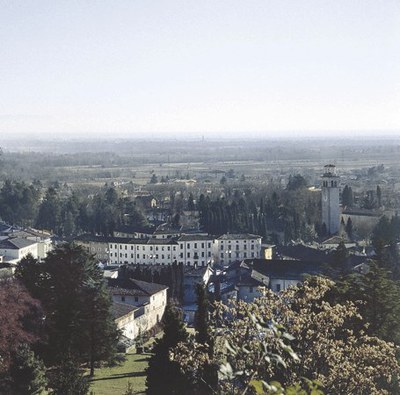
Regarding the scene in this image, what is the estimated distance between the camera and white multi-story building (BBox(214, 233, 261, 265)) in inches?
1347

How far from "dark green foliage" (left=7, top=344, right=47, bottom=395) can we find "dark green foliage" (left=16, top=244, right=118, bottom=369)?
1026 millimetres

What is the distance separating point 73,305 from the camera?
16062mm

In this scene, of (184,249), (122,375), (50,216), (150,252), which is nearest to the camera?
(122,375)

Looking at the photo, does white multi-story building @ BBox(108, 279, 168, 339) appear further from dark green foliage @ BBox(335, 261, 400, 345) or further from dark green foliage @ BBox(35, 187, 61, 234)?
dark green foliage @ BBox(35, 187, 61, 234)

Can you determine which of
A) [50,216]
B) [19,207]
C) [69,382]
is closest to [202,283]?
[69,382]

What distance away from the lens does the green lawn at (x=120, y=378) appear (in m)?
14.9

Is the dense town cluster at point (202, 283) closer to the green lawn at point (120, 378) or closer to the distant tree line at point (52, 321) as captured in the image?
the distant tree line at point (52, 321)

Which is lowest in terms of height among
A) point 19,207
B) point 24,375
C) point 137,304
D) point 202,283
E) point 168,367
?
point 19,207

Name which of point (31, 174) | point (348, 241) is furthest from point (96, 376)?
point (31, 174)

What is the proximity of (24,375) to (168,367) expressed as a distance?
8.60 feet

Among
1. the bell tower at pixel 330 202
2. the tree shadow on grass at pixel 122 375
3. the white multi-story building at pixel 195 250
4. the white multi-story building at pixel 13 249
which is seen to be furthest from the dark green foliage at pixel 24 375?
the bell tower at pixel 330 202

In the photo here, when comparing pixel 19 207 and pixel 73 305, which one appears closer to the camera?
pixel 73 305

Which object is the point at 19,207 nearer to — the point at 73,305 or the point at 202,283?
the point at 202,283

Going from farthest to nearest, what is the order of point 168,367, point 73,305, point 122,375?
point 122,375 → point 73,305 → point 168,367
